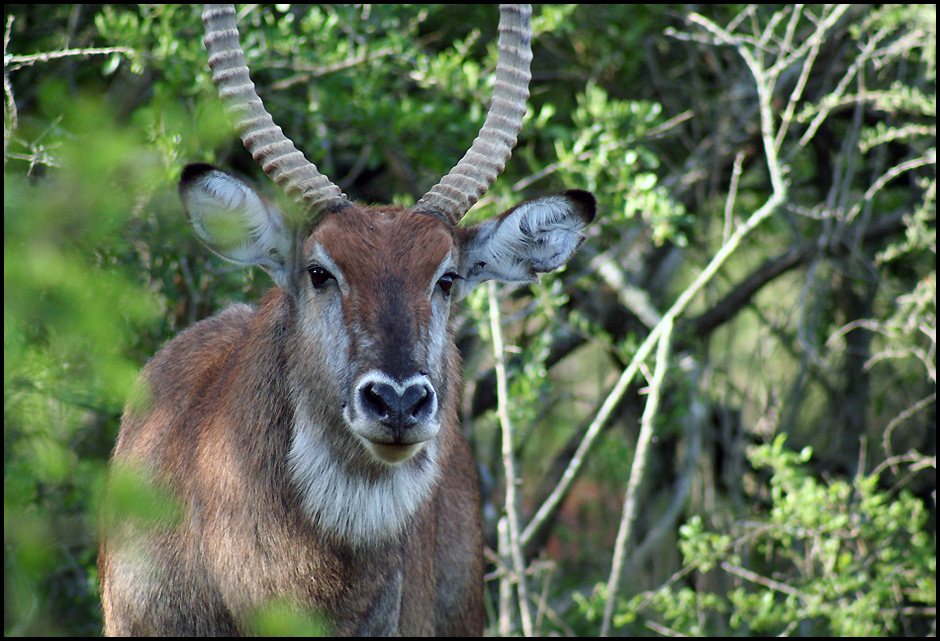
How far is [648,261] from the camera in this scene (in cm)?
766

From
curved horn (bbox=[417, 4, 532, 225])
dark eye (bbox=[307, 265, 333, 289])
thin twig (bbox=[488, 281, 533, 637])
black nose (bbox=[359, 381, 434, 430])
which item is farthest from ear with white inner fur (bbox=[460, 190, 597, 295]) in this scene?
black nose (bbox=[359, 381, 434, 430])

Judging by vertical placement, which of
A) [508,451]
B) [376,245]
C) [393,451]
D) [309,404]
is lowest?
[508,451]

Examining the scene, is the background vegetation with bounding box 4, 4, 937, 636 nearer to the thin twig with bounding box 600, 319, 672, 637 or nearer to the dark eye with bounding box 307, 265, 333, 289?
the thin twig with bounding box 600, 319, 672, 637

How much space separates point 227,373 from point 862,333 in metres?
5.53

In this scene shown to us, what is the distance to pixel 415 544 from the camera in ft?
13.9

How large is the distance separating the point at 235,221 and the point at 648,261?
15.0 feet

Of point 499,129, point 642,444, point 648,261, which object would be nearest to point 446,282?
point 499,129

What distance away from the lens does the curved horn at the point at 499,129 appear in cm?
404

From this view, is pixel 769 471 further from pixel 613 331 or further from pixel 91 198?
pixel 91 198

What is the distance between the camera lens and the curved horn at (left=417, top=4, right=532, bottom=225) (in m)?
4.04

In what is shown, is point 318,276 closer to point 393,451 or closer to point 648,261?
point 393,451

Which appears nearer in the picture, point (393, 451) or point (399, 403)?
point (399, 403)

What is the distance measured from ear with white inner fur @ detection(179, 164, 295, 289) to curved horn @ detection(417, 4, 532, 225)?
0.63 metres

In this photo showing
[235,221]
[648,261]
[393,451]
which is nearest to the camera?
[393,451]
